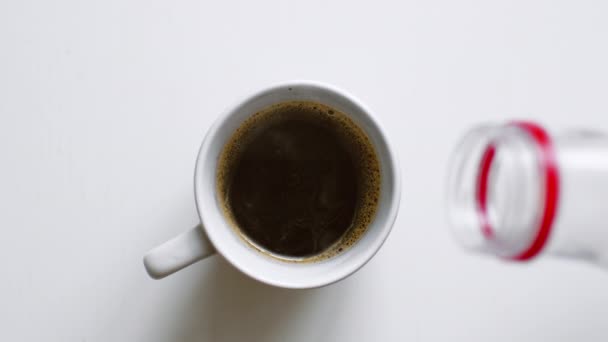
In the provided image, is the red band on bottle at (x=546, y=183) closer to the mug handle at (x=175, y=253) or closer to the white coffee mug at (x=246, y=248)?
the white coffee mug at (x=246, y=248)

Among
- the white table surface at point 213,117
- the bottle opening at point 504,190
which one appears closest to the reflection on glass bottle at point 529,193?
the bottle opening at point 504,190

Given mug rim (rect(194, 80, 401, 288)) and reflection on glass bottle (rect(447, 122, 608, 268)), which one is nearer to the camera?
reflection on glass bottle (rect(447, 122, 608, 268))

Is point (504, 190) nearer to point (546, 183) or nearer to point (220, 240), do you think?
point (546, 183)

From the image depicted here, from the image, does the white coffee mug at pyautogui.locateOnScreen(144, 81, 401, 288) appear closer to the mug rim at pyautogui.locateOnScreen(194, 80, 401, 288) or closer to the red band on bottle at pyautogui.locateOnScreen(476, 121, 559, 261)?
the mug rim at pyautogui.locateOnScreen(194, 80, 401, 288)

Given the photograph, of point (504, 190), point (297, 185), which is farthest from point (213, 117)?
point (504, 190)

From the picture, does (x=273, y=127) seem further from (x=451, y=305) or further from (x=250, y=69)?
(x=451, y=305)

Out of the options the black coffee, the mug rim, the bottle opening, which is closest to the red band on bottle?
the bottle opening

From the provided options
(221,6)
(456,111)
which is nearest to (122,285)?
(221,6)
